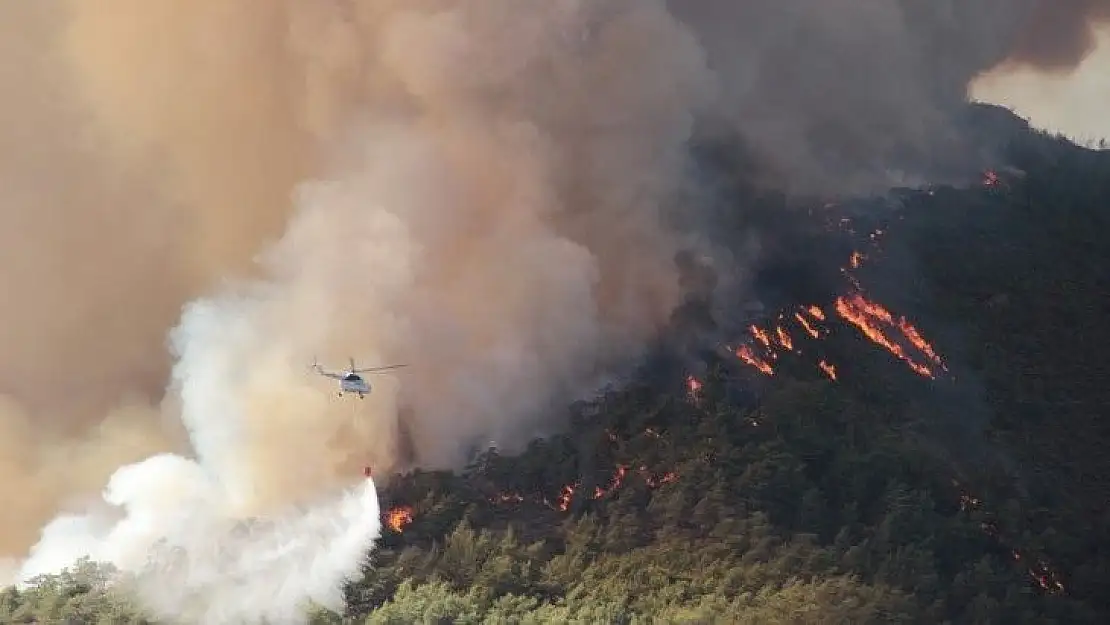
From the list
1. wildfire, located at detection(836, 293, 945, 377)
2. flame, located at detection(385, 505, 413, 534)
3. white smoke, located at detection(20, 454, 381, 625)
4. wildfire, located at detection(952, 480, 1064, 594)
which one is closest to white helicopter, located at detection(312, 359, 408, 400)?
white smoke, located at detection(20, 454, 381, 625)

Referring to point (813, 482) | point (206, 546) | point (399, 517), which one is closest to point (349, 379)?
point (399, 517)

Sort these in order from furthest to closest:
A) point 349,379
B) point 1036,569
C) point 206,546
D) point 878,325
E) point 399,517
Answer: point 878,325, point 1036,569, point 399,517, point 349,379, point 206,546

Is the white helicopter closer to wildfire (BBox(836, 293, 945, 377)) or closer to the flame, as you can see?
the flame

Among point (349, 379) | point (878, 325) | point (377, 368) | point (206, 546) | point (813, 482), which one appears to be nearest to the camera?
point (206, 546)

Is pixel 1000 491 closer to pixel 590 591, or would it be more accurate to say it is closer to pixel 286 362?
pixel 590 591

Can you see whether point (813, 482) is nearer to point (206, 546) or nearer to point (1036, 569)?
point (1036, 569)

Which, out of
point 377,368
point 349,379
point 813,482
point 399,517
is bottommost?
point 813,482

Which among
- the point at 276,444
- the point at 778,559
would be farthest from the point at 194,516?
the point at 778,559

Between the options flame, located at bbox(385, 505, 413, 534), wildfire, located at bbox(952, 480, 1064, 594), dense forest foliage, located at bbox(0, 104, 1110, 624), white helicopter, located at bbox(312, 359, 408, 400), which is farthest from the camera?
wildfire, located at bbox(952, 480, 1064, 594)
